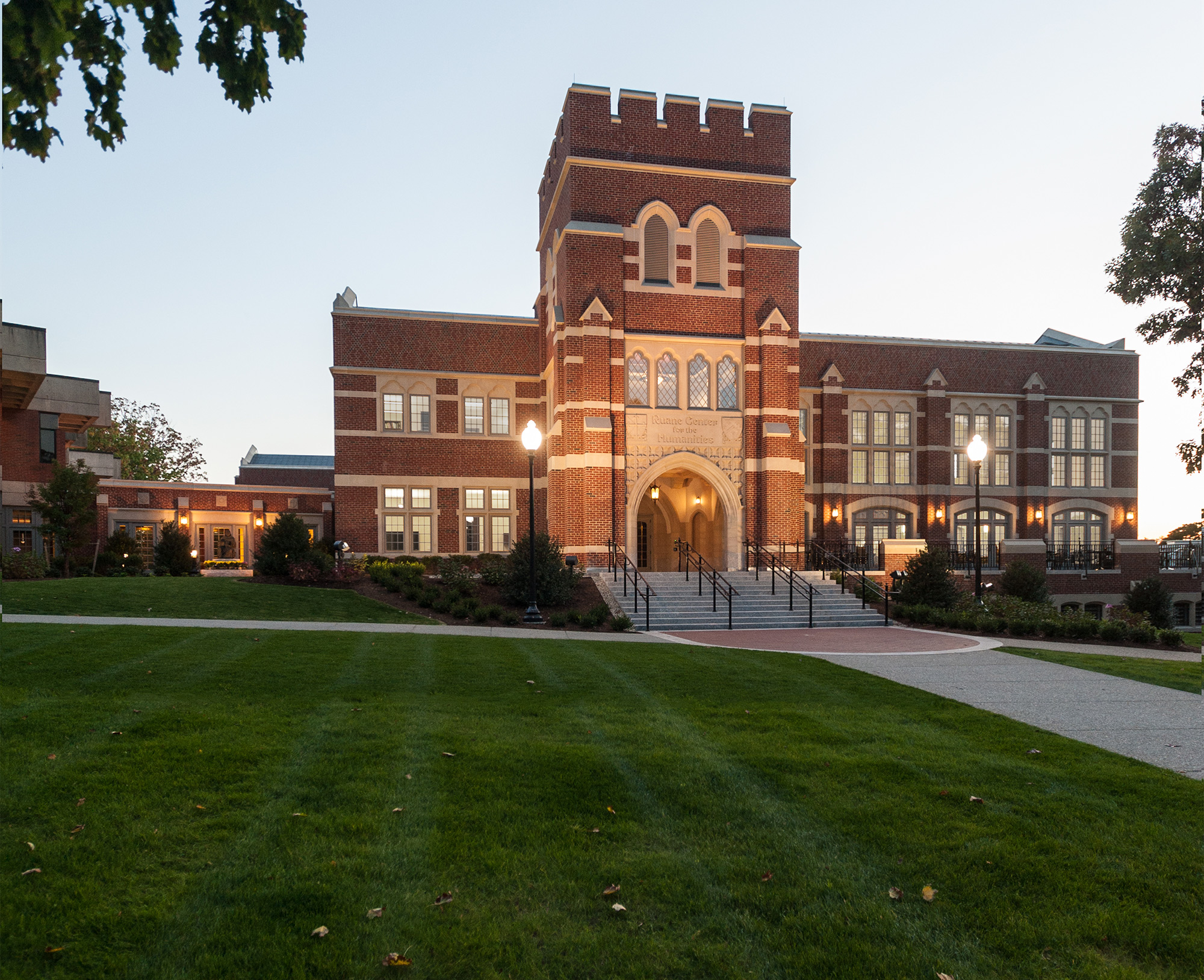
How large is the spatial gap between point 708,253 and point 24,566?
23632 millimetres

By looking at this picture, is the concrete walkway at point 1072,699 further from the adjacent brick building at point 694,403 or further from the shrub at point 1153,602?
the shrub at point 1153,602

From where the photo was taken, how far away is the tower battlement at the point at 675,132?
25.2 m

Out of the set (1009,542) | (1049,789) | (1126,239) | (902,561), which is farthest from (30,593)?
(1009,542)

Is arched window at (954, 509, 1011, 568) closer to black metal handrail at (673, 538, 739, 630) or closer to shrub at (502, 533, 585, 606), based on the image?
black metal handrail at (673, 538, 739, 630)

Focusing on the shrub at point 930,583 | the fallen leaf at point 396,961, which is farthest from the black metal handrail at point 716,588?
the fallen leaf at point 396,961

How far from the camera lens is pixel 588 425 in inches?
960

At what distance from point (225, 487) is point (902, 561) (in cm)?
2999

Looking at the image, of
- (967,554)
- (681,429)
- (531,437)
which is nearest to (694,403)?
(681,429)

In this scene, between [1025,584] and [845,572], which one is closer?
[845,572]

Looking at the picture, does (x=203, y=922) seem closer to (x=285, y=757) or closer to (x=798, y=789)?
(x=285, y=757)

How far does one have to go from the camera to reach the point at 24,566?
76.7ft

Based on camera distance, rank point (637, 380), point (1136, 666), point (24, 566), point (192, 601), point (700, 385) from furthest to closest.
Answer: point (700, 385)
point (637, 380)
point (24, 566)
point (192, 601)
point (1136, 666)

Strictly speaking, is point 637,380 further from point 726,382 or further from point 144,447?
point 144,447

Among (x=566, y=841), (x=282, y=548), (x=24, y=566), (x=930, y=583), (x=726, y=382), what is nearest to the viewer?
(x=566, y=841)
